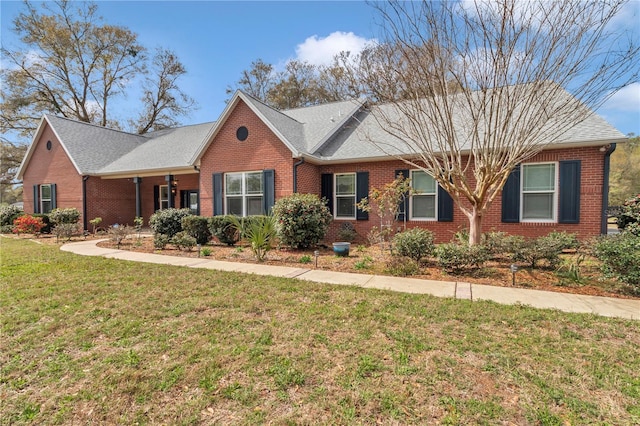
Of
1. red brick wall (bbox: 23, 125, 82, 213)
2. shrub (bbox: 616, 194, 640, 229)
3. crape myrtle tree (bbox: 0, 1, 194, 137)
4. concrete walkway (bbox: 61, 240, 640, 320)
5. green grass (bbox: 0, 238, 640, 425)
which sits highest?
crape myrtle tree (bbox: 0, 1, 194, 137)

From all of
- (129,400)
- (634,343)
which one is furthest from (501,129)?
(129,400)

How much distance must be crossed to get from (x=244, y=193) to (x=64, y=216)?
10.3m

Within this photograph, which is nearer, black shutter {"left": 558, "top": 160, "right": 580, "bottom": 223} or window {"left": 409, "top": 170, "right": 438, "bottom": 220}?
black shutter {"left": 558, "top": 160, "right": 580, "bottom": 223}

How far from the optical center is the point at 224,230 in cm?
1066

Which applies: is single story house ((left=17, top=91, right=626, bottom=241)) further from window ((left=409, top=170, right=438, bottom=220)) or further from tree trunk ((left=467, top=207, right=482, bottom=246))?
tree trunk ((left=467, top=207, right=482, bottom=246))

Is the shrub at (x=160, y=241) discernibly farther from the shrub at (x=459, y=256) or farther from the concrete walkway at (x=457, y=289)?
the shrub at (x=459, y=256)

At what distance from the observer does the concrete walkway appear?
4.47 metres

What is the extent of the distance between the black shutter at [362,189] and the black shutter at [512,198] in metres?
4.33

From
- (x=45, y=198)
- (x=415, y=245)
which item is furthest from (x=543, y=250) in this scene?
(x=45, y=198)

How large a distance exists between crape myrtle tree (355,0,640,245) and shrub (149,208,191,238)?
340 inches

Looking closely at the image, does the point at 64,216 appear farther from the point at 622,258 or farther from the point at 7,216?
the point at 622,258

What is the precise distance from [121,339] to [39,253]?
8170mm

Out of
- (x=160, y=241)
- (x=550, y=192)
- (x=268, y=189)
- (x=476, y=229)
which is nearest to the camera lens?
(x=476, y=229)

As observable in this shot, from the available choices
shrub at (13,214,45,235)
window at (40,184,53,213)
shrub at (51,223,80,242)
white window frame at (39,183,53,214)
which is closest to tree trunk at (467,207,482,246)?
shrub at (51,223,80,242)
